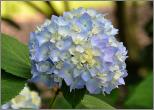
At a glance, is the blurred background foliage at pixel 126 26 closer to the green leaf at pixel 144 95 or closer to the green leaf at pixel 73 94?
the green leaf at pixel 144 95

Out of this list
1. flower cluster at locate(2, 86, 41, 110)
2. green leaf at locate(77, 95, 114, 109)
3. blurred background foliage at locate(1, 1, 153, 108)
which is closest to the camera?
green leaf at locate(77, 95, 114, 109)

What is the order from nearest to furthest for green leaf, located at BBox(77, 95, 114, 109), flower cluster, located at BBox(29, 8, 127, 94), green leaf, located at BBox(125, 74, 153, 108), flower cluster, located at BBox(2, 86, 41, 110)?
flower cluster, located at BBox(29, 8, 127, 94) < green leaf, located at BBox(77, 95, 114, 109) < flower cluster, located at BBox(2, 86, 41, 110) < green leaf, located at BBox(125, 74, 153, 108)

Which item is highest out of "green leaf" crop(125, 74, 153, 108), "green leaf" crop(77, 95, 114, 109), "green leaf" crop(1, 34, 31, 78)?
"green leaf" crop(1, 34, 31, 78)

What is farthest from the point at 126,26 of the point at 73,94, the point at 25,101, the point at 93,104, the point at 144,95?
the point at 73,94

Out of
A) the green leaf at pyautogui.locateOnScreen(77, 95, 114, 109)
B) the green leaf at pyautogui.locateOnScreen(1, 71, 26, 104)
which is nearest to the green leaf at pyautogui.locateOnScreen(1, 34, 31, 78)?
the green leaf at pyautogui.locateOnScreen(1, 71, 26, 104)

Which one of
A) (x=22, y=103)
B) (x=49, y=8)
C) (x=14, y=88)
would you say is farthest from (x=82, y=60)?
(x=49, y=8)

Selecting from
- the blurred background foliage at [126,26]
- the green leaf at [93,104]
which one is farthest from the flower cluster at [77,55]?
the blurred background foliage at [126,26]

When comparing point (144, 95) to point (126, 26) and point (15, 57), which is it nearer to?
point (126, 26)

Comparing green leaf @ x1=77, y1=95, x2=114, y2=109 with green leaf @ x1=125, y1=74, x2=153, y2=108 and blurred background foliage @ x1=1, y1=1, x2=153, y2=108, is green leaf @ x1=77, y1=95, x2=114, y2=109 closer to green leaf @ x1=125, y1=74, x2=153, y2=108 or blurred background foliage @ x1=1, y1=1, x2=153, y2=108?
green leaf @ x1=125, y1=74, x2=153, y2=108

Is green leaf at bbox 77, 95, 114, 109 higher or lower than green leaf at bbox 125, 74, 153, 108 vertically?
higher
